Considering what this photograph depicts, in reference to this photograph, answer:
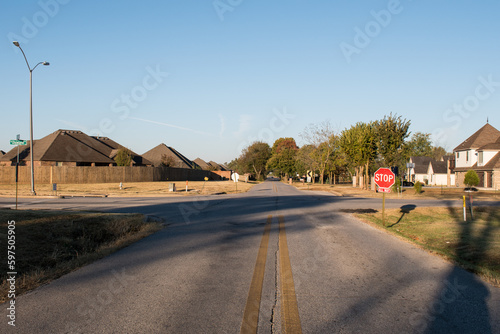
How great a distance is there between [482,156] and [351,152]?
20.2m

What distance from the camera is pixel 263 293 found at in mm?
5949

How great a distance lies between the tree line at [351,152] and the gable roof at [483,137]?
829 centimetres

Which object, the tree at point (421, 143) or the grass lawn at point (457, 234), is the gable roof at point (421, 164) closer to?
the tree at point (421, 143)

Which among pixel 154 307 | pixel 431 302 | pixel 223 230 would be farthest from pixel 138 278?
pixel 223 230

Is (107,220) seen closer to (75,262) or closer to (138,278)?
(75,262)

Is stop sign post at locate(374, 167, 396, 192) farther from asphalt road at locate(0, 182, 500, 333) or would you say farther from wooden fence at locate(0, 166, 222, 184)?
wooden fence at locate(0, 166, 222, 184)

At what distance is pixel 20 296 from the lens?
580 centimetres

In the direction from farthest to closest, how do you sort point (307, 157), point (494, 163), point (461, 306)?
point (307, 157) → point (494, 163) → point (461, 306)

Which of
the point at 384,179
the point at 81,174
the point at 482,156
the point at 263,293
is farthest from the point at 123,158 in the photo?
the point at 263,293

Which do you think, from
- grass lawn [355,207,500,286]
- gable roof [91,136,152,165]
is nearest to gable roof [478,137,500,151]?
grass lawn [355,207,500,286]

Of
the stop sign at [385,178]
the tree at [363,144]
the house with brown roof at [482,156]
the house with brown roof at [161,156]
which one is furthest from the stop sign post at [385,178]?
the house with brown roof at [161,156]

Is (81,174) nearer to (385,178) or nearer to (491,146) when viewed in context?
(385,178)

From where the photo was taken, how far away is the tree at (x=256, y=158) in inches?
4867

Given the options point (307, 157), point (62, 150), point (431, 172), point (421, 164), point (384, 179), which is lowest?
point (384, 179)
